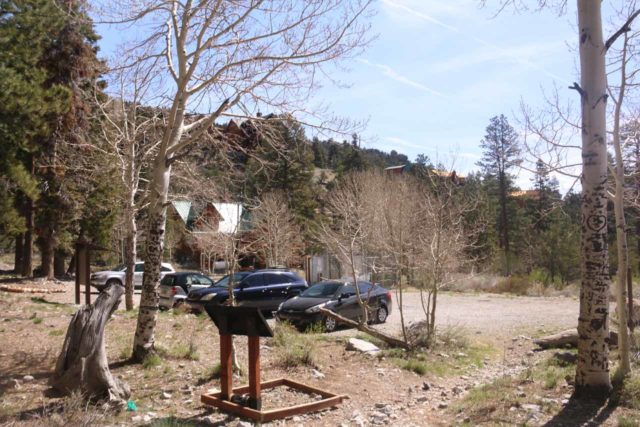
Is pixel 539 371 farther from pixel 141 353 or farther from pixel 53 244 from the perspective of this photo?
pixel 53 244

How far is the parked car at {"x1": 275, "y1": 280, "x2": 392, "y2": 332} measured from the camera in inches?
590

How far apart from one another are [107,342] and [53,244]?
19098 millimetres

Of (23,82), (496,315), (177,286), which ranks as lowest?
(496,315)

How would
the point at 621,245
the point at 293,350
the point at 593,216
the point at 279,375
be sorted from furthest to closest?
1. the point at 293,350
2. the point at 279,375
3. the point at 621,245
4. the point at 593,216

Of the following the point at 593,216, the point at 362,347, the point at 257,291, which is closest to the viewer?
the point at 593,216

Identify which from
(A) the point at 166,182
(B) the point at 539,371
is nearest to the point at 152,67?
(A) the point at 166,182

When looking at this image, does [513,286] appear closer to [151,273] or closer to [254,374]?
[151,273]

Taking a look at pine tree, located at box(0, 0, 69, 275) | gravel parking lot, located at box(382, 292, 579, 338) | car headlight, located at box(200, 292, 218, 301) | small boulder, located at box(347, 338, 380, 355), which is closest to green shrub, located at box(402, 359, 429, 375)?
small boulder, located at box(347, 338, 380, 355)

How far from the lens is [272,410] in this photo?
21.0 feet

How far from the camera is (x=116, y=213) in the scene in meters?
28.8

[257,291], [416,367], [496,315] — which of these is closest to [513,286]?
[496,315]

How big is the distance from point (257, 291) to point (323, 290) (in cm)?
270

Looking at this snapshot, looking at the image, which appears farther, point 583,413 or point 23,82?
point 23,82

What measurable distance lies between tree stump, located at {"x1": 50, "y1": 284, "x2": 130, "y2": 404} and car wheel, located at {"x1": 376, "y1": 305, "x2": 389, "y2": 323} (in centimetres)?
1053
